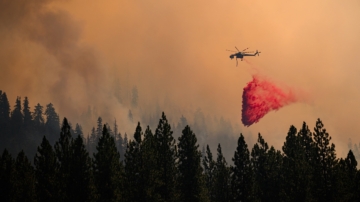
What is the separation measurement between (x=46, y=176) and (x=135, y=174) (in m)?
20.0

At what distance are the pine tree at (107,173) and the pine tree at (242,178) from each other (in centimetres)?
2661

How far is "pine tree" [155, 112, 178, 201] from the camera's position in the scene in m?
94.1

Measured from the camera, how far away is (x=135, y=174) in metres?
92.1

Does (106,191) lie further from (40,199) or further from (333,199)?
(333,199)

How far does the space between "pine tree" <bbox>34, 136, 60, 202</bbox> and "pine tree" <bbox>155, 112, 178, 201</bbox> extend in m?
24.7

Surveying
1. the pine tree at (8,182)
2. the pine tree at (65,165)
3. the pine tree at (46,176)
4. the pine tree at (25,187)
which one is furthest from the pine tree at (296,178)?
the pine tree at (8,182)

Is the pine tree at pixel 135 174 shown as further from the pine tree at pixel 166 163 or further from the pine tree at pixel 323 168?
the pine tree at pixel 323 168

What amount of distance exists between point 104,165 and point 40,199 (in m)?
14.4

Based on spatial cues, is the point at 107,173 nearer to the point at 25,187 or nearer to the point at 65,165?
the point at 65,165

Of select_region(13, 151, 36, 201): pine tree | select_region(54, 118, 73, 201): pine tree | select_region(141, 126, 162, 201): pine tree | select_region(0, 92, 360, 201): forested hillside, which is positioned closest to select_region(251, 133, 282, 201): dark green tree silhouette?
select_region(0, 92, 360, 201): forested hillside

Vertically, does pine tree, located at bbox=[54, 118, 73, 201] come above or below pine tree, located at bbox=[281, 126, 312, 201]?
above

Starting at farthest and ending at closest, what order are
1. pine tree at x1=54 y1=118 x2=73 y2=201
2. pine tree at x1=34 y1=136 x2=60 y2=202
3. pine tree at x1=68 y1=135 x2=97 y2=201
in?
pine tree at x1=54 y1=118 x2=73 y2=201 < pine tree at x1=34 y1=136 x2=60 y2=202 < pine tree at x1=68 y1=135 x2=97 y2=201

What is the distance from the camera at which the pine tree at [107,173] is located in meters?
84.0

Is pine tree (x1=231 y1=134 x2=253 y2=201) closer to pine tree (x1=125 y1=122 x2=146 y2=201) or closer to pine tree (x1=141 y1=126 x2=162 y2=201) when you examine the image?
pine tree (x1=141 y1=126 x2=162 y2=201)
